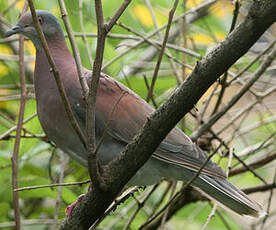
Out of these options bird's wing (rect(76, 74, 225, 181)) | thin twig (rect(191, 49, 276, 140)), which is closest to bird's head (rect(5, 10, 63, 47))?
bird's wing (rect(76, 74, 225, 181))

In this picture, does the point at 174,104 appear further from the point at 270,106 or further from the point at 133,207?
the point at 270,106

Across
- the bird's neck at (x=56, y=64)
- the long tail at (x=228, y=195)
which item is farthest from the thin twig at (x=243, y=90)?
the bird's neck at (x=56, y=64)

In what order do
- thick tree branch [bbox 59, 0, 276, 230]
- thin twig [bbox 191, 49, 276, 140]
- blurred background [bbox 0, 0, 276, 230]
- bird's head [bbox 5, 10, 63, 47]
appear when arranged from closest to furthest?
thick tree branch [bbox 59, 0, 276, 230] < thin twig [bbox 191, 49, 276, 140] < bird's head [bbox 5, 10, 63, 47] < blurred background [bbox 0, 0, 276, 230]

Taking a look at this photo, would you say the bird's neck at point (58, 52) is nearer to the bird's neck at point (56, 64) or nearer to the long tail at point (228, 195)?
the bird's neck at point (56, 64)

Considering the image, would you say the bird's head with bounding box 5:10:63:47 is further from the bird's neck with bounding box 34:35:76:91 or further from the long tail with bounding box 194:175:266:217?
the long tail with bounding box 194:175:266:217

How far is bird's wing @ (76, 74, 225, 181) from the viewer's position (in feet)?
9.41

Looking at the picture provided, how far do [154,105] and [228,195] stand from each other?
750 millimetres

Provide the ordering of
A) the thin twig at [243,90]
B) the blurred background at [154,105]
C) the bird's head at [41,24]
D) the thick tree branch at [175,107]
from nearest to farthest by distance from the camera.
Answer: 1. the thick tree branch at [175,107]
2. the thin twig at [243,90]
3. the bird's head at [41,24]
4. the blurred background at [154,105]

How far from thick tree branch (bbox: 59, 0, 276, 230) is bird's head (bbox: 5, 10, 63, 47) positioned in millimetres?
1176

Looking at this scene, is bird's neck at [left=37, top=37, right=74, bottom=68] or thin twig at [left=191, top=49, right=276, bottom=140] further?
bird's neck at [left=37, top=37, right=74, bottom=68]

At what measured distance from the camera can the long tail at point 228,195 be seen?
2.79m

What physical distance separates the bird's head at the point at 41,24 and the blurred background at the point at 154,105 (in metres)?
0.15

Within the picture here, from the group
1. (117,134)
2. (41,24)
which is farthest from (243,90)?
(41,24)

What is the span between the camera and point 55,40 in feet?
10.5
